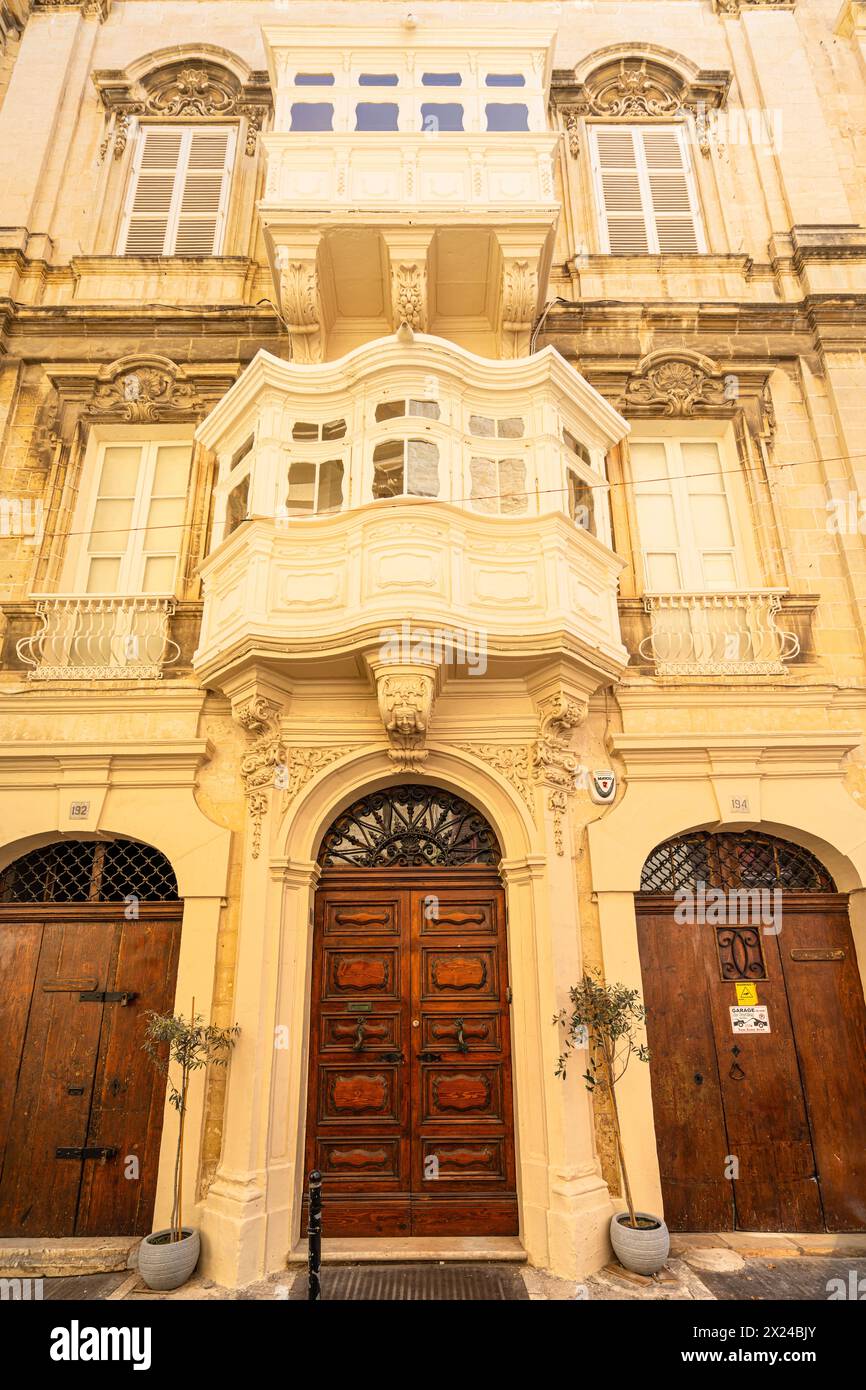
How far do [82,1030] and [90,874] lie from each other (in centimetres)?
144

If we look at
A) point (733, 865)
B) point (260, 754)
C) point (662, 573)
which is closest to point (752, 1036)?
point (733, 865)

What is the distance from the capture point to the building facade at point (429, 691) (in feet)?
22.4

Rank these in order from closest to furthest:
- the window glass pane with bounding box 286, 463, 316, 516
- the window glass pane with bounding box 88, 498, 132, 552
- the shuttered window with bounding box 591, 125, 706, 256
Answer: the window glass pane with bounding box 286, 463, 316, 516 < the window glass pane with bounding box 88, 498, 132, 552 < the shuttered window with bounding box 591, 125, 706, 256

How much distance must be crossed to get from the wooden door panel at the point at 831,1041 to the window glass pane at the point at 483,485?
16.1ft

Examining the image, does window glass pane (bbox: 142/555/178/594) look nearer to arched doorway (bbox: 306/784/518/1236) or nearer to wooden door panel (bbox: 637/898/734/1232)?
arched doorway (bbox: 306/784/518/1236)

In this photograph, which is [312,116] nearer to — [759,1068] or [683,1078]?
[683,1078]

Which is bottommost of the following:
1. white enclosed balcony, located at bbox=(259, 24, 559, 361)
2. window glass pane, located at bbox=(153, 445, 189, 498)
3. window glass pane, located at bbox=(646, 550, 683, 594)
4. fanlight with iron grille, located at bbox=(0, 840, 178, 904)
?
fanlight with iron grille, located at bbox=(0, 840, 178, 904)

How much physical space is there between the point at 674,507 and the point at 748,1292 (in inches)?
300

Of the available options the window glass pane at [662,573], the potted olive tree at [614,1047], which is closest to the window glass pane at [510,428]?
the window glass pane at [662,573]

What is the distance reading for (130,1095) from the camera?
277 inches

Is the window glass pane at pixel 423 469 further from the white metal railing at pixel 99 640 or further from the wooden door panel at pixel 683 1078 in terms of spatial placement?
the wooden door panel at pixel 683 1078

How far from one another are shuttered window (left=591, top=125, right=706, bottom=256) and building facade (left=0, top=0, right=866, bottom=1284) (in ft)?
2.25

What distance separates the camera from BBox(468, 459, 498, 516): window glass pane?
7738mm

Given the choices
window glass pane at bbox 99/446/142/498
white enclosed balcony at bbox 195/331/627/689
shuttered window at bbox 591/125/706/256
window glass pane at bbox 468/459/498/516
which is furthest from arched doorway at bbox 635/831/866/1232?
shuttered window at bbox 591/125/706/256
